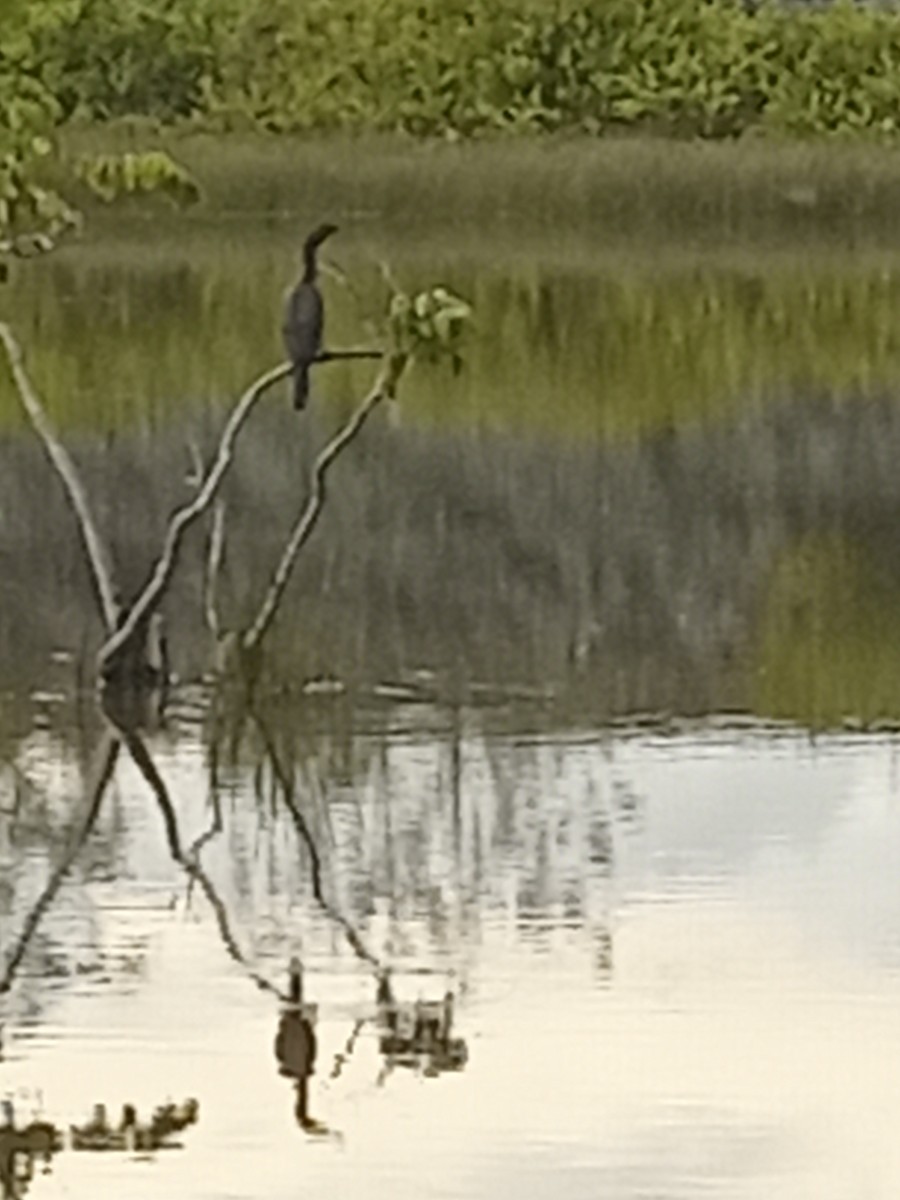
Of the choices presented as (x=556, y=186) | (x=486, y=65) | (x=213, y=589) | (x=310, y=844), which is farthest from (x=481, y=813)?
(x=486, y=65)

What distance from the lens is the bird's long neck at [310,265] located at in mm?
14344

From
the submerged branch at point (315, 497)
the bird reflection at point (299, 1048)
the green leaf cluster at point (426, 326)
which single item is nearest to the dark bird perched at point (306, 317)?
→ the submerged branch at point (315, 497)

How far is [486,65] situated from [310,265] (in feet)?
128

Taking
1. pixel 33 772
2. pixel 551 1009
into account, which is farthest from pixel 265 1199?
A: pixel 33 772

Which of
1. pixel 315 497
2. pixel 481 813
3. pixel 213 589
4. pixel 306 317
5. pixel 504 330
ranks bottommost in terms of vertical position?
pixel 504 330

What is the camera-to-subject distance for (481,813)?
12.8 m

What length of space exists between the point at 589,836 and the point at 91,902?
153 centimetres

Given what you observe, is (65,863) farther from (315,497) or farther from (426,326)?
(315,497)

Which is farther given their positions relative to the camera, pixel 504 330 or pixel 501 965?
pixel 504 330

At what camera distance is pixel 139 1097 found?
9.70 metres

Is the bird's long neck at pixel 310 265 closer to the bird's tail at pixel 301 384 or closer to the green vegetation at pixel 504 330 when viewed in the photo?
the bird's tail at pixel 301 384

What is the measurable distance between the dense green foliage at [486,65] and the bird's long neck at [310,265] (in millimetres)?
34918

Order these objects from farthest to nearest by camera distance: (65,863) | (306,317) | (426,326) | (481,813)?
(306,317)
(426,326)
(481,813)
(65,863)

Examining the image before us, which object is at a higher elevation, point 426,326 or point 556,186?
point 426,326
